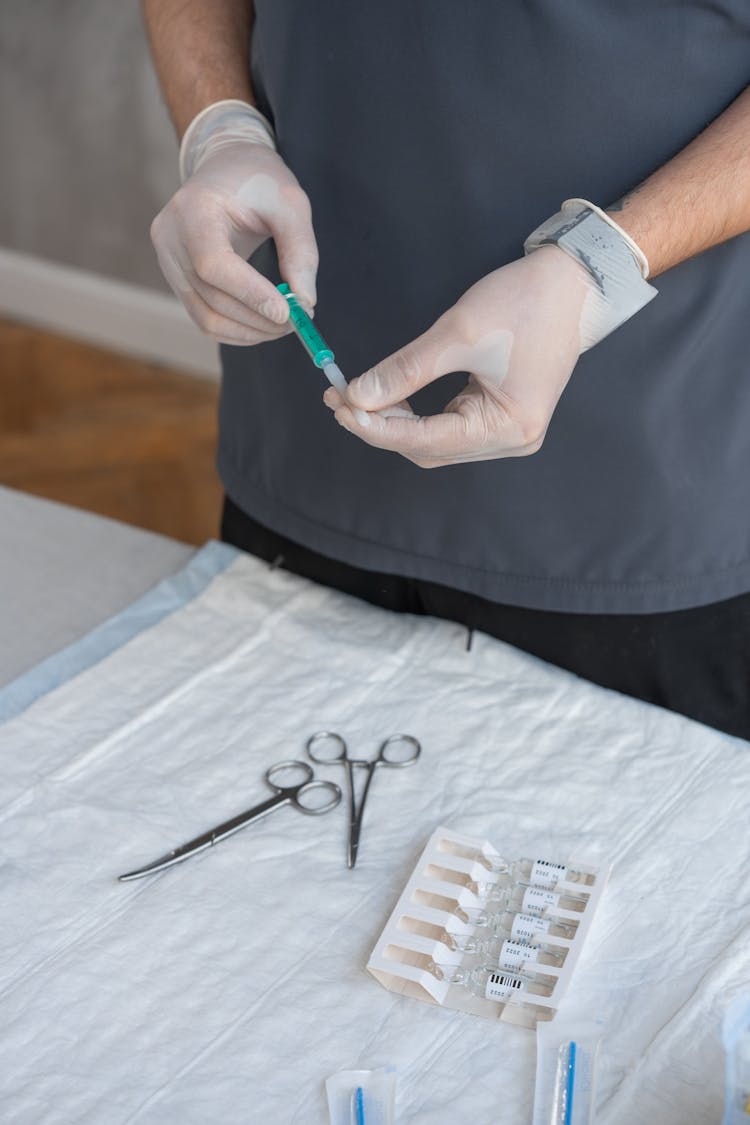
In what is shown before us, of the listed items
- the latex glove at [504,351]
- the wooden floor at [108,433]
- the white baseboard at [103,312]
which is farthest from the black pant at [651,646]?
the white baseboard at [103,312]

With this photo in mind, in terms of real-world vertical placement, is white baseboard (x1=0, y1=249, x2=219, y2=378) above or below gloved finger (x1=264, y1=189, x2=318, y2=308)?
above

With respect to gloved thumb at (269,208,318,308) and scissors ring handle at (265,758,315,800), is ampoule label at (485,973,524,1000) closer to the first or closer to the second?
scissors ring handle at (265,758,315,800)

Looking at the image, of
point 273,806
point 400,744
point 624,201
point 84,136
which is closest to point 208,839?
point 273,806

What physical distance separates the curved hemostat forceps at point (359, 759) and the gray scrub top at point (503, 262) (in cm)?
16

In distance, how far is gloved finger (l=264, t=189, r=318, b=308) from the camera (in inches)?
36.6

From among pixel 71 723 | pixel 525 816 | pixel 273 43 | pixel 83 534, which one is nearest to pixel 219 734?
pixel 71 723

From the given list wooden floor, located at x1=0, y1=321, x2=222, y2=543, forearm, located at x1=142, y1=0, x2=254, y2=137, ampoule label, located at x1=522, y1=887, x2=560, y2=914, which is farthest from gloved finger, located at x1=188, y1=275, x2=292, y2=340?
wooden floor, located at x1=0, y1=321, x2=222, y2=543

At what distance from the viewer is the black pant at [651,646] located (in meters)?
1.03

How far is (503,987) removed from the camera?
76cm

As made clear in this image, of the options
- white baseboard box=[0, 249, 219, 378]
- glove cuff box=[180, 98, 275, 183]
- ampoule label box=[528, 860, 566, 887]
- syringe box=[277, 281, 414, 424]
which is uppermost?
white baseboard box=[0, 249, 219, 378]

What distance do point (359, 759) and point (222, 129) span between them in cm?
52

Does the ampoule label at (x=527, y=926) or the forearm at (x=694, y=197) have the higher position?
the forearm at (x=694, y=197)

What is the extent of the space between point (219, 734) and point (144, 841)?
0.12 meters

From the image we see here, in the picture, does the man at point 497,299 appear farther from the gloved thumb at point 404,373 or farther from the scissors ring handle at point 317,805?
the scissors ring handle at point 317,805
